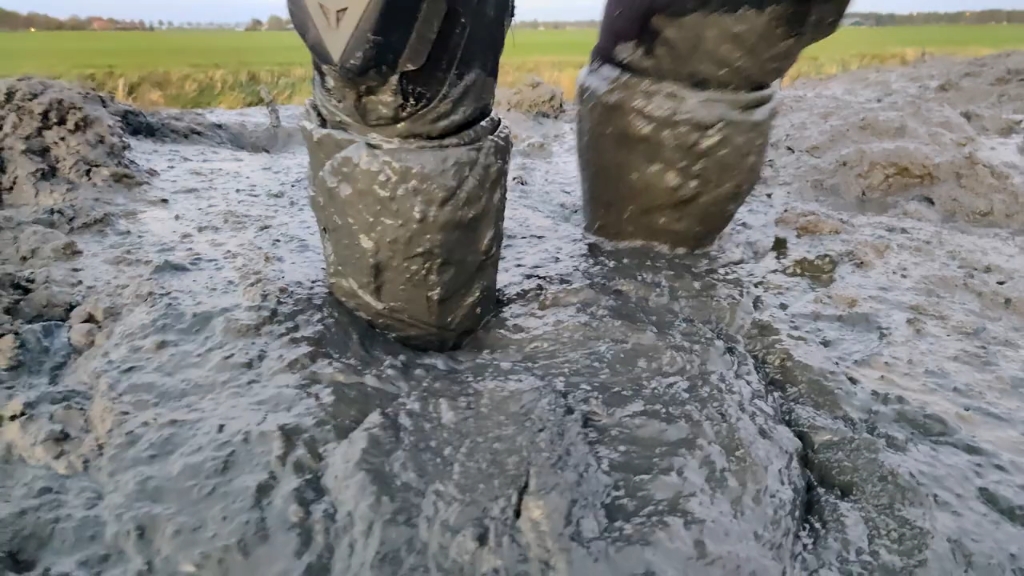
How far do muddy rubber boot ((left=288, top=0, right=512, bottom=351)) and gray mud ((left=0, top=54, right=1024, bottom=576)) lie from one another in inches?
3.3

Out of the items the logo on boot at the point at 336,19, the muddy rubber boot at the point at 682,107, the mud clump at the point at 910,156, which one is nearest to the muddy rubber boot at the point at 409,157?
the logo on boot at the point at 336,19

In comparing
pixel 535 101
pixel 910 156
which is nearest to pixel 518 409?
pixel 910 156

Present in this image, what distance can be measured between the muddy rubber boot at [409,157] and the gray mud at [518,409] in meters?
0.08

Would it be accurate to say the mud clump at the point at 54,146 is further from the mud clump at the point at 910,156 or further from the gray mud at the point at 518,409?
the mud clump at the point at 910,156

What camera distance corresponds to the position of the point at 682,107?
1341 millimetres

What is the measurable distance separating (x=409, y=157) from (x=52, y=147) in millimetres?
1297

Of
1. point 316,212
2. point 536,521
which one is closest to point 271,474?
point 536,521

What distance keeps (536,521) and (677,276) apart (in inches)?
29.4

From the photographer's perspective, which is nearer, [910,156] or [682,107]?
[682,107]

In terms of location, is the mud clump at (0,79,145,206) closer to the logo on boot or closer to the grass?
the grass

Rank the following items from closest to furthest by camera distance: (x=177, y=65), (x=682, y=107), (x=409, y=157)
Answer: (x=409, y=157) → (x=682, y=107) → (x=177, y=65)

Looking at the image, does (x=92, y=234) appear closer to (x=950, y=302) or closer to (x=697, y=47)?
(x=697, y=47)

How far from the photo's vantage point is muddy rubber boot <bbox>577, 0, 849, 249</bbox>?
1230 millimetres

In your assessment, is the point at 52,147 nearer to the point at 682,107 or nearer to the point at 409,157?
the point at 409,157
